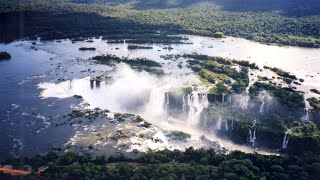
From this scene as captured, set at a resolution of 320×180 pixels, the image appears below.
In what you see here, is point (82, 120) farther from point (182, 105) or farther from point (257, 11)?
point (257, 11)

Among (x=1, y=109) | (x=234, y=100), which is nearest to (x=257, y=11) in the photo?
(x=234, y=100)

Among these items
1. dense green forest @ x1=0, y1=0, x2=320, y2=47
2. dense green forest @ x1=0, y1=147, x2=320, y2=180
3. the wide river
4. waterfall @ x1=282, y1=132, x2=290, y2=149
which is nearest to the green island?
dense green forest @ x1=0, y1=147, x2=320, y2=180

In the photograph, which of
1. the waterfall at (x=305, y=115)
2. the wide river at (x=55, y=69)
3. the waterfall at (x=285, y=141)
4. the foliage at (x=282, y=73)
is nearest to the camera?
the waterfall at (x=285, y=141)

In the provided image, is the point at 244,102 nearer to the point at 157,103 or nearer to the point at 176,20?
the point at 157,103

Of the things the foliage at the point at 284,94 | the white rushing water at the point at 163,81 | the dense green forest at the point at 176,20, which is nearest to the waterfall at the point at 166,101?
the white rushing water at the point at 163,81

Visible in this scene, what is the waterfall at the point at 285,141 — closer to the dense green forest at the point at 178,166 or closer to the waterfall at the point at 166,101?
the dense green forest at the point at 178,166

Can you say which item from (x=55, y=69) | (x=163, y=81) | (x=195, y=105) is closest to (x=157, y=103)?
(x=195, y=105)

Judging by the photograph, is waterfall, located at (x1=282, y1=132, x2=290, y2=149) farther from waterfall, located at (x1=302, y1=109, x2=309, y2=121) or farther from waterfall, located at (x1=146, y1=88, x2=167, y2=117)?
waterfall, located at (x1=146, y1=88, x2=167, y2=117)
